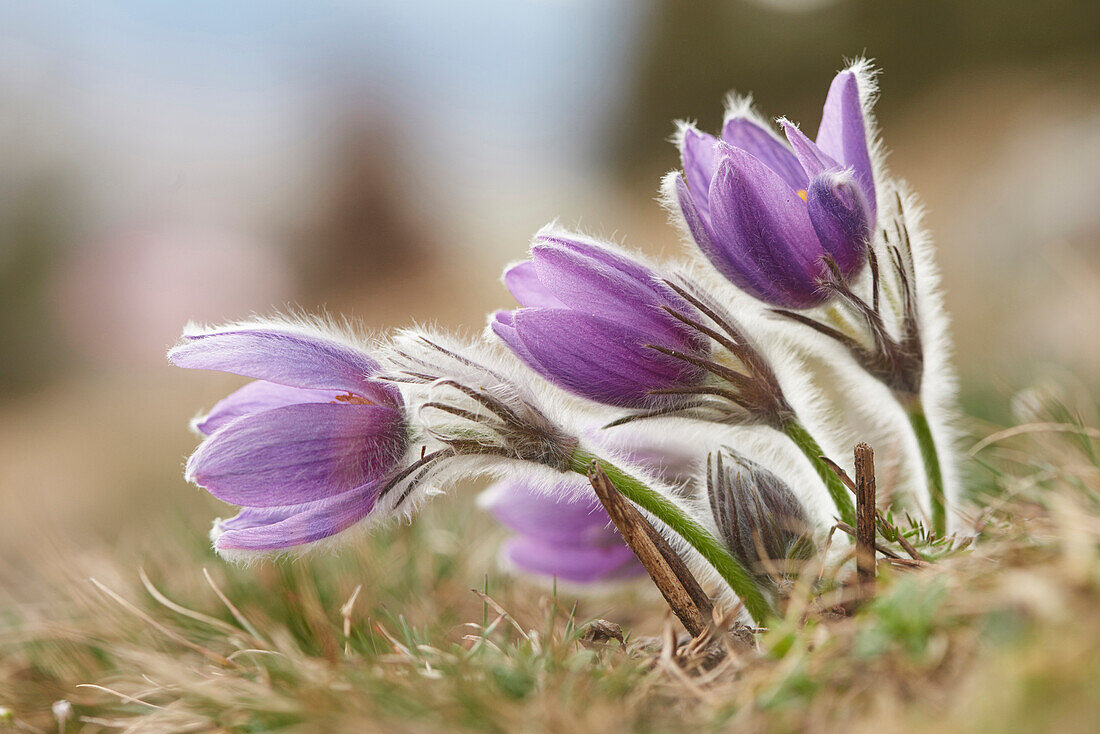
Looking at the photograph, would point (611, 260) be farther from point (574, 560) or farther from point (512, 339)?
point (574, 560)

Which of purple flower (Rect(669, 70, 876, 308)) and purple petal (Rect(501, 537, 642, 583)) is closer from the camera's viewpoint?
purple flower (Rect(669, 70, 876, 308))

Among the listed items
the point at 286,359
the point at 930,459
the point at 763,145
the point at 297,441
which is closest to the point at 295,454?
the point at 297,441

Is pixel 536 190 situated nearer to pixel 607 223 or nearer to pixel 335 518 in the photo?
pixel 607 223

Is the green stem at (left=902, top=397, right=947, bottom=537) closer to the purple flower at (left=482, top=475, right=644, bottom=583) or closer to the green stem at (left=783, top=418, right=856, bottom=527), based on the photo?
the green stem at (left=783, top=418, right=856, bottom=527)

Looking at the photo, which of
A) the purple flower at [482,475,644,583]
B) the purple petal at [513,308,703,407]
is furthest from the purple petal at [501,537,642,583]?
the purple petal at [513,308,703,407]

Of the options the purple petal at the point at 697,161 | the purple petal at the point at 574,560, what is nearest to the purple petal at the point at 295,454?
the purple petal at the point at 574,560

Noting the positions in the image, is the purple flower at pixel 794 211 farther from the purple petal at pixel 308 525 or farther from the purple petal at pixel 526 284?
the purple petal at pixel 308 525
